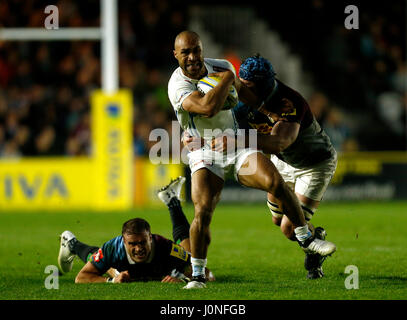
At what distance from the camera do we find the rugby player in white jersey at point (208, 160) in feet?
21.0

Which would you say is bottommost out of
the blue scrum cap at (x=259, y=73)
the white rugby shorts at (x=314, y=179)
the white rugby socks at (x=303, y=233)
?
the white rugby socks at (x=303, y=233)

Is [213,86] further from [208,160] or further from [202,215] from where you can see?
[202,215]

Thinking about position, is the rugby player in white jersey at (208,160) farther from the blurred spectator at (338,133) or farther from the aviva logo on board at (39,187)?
the blurred spectator at (338,133)

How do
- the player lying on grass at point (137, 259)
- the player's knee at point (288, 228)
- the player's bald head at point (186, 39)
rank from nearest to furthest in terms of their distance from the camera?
the player's bald head at point (186, 39) < the player lying on grass at point (137, 259) < the player's knee at point (288, 228)

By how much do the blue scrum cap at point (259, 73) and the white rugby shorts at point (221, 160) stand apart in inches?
24.6

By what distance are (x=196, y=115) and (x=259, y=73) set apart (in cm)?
70

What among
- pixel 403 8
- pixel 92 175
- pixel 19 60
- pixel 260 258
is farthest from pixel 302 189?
pixel 403 8

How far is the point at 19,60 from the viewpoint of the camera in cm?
1853

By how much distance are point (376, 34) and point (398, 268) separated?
1254 centimetres

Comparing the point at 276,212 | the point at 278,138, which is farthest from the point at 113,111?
the point at 278,138

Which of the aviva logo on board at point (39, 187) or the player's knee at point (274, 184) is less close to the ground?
the player's knee at point (274, 184)

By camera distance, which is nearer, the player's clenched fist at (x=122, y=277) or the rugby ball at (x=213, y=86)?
the rugby ball at (x=213, y=86)

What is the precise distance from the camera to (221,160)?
6.71 m

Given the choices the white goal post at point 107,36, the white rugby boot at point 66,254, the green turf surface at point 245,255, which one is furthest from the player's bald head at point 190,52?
the white goal post at point 107,36
